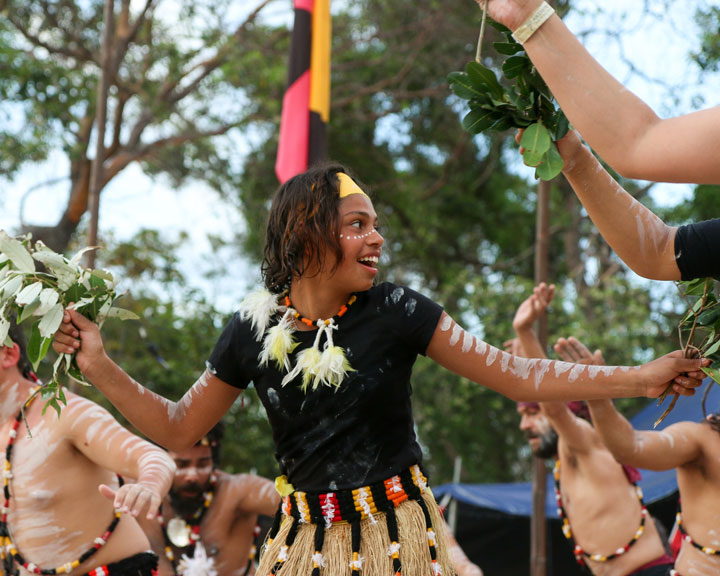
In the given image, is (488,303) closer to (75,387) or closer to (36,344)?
(75,387)

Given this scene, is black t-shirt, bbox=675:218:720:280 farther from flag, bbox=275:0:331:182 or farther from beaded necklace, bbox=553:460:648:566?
flag, bbox=275:0:331:182

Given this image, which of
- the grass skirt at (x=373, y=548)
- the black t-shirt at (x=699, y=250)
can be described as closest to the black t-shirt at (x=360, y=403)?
the grass skirt at (x=373, y=548)

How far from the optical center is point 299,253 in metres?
2.56

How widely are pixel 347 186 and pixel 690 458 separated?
6.70 ft

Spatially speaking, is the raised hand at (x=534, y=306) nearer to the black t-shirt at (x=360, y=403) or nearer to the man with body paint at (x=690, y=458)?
the man with body paint at (x=690, y=458)

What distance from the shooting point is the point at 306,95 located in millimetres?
6730

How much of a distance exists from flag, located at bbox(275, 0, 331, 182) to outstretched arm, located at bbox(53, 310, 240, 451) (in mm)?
3877

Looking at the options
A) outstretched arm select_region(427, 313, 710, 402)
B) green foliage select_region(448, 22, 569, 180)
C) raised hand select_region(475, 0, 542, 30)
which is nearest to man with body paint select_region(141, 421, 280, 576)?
outstretched arm select_region(427, 313, 710, 402)

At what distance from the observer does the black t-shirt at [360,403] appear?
2.42 m

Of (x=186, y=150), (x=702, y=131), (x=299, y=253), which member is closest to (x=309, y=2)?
(x=299, y=253)

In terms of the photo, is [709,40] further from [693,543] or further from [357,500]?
[357,500]

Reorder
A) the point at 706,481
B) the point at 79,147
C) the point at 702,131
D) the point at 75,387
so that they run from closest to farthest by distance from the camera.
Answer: the point at 702,131
the point at 706,481
the point at 75,387
the point at 79,147

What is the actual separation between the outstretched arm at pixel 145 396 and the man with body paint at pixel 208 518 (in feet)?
8.30

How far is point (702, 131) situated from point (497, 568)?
844 cm
